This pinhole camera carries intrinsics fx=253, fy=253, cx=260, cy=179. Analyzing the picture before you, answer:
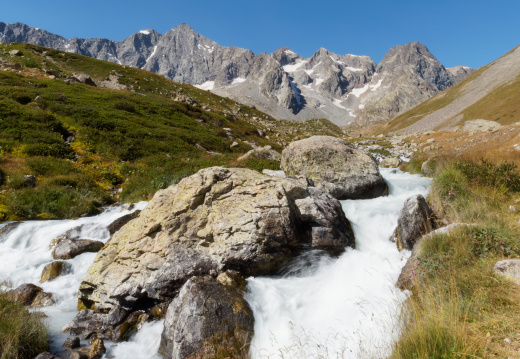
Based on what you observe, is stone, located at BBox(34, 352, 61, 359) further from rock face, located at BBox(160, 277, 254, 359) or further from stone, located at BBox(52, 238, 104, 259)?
stone, located at BBox(52, 238, 104, 259)

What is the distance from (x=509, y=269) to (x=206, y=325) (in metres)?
6.42

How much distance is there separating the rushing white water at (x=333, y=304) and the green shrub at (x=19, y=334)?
16.4 feet

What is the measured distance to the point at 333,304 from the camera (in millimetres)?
6816

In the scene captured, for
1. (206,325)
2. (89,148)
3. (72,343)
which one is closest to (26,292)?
(72,343)

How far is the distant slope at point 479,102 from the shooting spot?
240 feet

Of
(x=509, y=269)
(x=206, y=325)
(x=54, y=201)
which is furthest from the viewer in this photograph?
(x=54, y=201)

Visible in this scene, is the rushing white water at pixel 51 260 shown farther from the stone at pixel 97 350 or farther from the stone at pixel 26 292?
the stone at pixel 26 292

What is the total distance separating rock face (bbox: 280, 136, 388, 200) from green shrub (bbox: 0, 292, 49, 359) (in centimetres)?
1212

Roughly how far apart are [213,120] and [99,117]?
19404 mm

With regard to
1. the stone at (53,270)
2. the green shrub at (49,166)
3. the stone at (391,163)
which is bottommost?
the stone at (53,270)

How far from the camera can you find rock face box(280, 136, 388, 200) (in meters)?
13.9

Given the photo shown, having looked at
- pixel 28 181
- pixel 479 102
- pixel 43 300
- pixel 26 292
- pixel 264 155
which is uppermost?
pixel 479 102

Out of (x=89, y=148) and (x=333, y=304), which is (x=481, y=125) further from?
(x=89, y=148)

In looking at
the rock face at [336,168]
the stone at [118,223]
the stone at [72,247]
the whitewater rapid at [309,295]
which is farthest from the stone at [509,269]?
the stone at [118,223]
